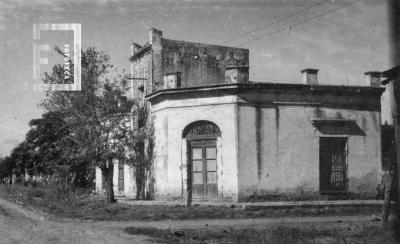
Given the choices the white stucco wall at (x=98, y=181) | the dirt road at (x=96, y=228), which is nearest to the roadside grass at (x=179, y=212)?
the dirt road at (x=96, y=228)

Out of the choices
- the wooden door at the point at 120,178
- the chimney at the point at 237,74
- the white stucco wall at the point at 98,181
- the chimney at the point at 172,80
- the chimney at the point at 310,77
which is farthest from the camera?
the white stucco wall at the point at 98,181

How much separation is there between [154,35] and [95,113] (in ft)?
15.0

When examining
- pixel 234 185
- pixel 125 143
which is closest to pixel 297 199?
pixel 234 185

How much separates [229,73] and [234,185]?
4234mm

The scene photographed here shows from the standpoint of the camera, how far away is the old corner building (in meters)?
17.8

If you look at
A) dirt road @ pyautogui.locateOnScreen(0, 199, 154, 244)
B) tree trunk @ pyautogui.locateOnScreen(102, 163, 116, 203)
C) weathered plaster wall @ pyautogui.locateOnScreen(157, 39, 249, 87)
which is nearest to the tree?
tree trunk @ pyautogui.locateOnScreen(102, 163, 116, 203)

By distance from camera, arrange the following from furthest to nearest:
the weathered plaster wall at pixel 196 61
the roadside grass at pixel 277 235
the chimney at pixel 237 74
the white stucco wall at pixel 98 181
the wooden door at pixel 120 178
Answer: the white stucco wall at pixel 98 181 → the wooden door at pixel 120 178 → the weathered plaster wall at pixel 196 61 → the chimney at pixel 237 74 → the roadside grass at pixel 277 235

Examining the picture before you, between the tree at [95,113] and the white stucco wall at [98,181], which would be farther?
the white stucco wall at [98,181]

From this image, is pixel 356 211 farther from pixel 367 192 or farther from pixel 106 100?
pixel 106 100

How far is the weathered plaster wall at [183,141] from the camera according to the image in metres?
17.8

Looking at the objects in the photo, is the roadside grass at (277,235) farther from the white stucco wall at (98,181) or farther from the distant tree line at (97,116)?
the white stucco wall at (98,181)

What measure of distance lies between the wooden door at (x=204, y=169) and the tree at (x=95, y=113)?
3175mm

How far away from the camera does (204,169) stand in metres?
18.5

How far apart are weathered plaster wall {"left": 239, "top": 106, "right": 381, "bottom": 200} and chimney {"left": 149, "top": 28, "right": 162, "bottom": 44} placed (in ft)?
19.7
